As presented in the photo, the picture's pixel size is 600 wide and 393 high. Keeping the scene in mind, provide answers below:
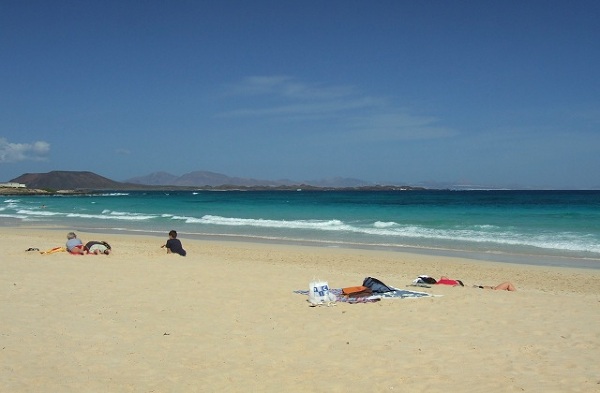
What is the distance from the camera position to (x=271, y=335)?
732cm

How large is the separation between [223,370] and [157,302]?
3.66 m

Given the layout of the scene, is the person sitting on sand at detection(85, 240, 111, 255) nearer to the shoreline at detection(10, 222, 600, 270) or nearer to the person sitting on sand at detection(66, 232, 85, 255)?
the person sitting on sand at detection(66, 232, 85, 255)

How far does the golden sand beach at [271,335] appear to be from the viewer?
219 inches

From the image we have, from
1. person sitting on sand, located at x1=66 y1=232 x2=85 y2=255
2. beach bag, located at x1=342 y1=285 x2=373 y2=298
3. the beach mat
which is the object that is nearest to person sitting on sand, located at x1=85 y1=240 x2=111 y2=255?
person sitting on sand, located at x1=66 y1=232 x2=85 y2=255

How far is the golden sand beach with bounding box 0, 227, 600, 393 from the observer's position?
18.3 feet

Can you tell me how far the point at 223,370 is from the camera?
590 cm

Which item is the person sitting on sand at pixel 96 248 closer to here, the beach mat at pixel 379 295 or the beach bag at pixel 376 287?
the beach mat at pixel 379 295

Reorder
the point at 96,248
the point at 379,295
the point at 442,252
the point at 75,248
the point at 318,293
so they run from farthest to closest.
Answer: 1. the point at 442,252
2. the point at 96,248
3. the point at 75,248
4. the point at 379,295
5. the point at 318,293

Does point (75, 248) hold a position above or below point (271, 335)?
above

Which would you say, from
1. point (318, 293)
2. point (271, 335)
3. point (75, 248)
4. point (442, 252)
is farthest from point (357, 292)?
point (442, 252)

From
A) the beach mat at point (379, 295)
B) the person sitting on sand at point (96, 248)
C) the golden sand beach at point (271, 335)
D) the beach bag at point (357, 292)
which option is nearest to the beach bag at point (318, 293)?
the golden sand beach at point (271, 335)

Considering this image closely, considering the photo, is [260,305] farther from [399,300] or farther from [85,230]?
[85,230]

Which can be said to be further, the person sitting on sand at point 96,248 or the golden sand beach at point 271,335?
the person sitting on sand at point 96,248

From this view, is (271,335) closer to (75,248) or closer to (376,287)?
(376,287)
